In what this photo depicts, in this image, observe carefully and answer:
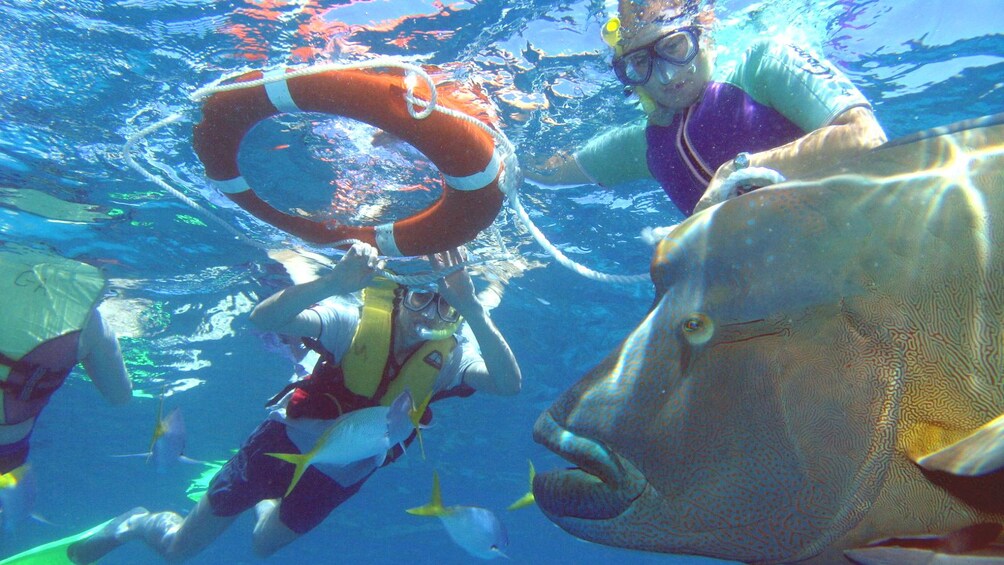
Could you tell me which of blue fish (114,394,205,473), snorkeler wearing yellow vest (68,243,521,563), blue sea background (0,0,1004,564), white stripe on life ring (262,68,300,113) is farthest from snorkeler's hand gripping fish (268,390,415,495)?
blue sea background (0,0,1004,564)

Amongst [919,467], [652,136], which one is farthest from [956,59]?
[919,467]

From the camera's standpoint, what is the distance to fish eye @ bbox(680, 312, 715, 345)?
1228mm

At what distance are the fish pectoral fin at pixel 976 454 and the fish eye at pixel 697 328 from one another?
51cm

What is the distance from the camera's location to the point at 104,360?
546 cm

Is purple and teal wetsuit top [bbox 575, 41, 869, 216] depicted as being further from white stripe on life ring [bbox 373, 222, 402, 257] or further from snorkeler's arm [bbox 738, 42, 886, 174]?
white stripe on life ring [bbox 373, 222, 402, 257]

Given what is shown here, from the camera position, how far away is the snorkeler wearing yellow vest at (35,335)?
14.7ft

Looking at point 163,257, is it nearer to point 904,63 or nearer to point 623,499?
point 623,499

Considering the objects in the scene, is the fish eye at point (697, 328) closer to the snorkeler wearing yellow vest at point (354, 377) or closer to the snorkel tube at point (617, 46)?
the snorkel tube at point (617, 46)

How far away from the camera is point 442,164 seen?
12.4ft

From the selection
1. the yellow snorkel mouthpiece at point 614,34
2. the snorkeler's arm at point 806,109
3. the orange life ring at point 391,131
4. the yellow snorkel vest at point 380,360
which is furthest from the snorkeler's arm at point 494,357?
the snorkeler's arm at point 806,109

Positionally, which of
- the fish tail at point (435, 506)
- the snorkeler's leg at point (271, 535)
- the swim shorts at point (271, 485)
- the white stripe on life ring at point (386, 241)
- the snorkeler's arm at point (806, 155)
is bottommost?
the snorkeler's leg at point (271, 535)

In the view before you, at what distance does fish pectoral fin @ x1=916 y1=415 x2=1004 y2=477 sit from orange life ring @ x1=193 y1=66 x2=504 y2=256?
10.6 feet

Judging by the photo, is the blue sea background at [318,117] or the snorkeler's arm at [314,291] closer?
the snorkeler's arm at [314,291]

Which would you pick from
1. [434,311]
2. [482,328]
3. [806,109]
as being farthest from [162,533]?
[806,109]
